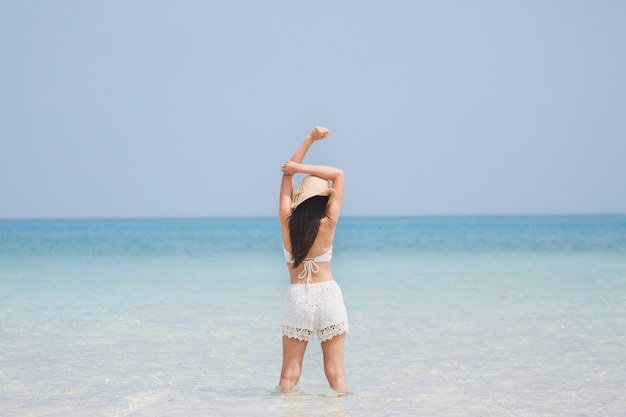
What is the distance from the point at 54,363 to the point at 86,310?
3611mm

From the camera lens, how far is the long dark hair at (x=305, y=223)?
4.55 metres

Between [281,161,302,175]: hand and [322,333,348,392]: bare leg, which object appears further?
[322,333,348,392]: bare leg

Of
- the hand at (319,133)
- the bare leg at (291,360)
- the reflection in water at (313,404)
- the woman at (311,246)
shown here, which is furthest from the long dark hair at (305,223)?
the reflection in water at (313,404)

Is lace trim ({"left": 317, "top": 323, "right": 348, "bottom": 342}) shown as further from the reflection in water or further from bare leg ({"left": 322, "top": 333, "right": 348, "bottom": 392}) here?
the reflection in water

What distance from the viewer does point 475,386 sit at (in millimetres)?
5688

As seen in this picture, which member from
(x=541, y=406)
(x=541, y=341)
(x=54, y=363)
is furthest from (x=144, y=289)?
(x=541, y=406)

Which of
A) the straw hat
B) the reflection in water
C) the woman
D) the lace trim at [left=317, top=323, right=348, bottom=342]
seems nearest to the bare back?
the woman

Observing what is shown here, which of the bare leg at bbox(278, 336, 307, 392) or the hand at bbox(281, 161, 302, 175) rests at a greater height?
the hand at bbox(281, 161, 302, 175)

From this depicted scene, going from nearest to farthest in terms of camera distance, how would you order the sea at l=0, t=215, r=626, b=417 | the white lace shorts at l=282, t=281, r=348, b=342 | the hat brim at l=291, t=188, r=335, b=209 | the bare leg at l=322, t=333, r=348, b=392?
1. the hat brim at l=291, t=188, r=335, b=209
2. the white lace shorts at l=282, t=281, r=348, b=342
3. the bare leg at l=322, t=333, r=348, b=392
4. the sea at l=0, t=215, r=626, b=417

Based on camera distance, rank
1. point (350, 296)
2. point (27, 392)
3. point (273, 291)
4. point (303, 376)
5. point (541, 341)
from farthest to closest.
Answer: point (273, 291) < point (350, 296) < point (541, 341) < point (303, 376) < point (27, 392)

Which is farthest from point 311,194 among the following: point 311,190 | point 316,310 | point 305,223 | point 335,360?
point 335,360

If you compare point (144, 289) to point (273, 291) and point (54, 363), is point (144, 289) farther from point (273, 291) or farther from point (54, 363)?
point (54, 363)

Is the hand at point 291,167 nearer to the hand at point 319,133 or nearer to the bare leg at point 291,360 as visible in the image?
the hand at point 319,133

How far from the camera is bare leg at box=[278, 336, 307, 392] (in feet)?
15.7
